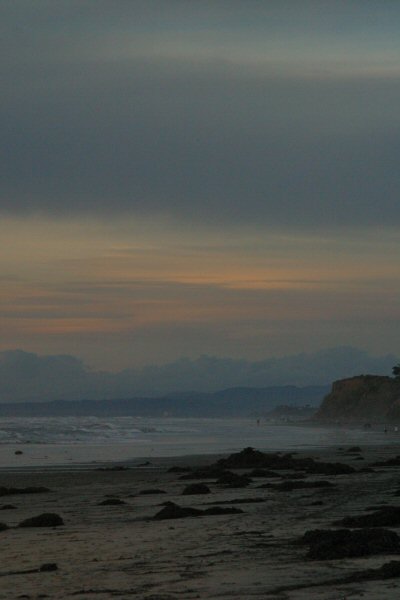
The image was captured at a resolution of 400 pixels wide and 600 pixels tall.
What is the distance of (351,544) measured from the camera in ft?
47.1

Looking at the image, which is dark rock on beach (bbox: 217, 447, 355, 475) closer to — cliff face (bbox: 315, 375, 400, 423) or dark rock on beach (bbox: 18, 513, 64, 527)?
dark rock on beach (bbox: 18, 513, 64, 527)

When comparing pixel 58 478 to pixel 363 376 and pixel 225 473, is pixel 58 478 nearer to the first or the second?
pixel 225 473

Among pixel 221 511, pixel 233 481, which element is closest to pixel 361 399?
pixel 233 481

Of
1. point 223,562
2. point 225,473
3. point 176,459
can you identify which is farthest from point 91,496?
point 176,459

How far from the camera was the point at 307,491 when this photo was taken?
87.4 feet

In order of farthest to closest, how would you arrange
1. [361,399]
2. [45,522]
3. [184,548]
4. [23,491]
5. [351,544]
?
[361,399] → [23,491] → [45,522] → [184,548] → [351,544]

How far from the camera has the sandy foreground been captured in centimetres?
1205

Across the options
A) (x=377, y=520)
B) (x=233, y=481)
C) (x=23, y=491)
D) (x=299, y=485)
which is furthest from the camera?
(x=233, y=481)

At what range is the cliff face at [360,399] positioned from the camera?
6698 inches

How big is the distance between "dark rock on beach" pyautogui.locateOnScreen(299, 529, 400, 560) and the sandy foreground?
0.21 m

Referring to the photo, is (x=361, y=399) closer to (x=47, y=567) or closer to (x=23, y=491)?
(x=23, y=491)

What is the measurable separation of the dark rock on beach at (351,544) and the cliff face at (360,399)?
148 metres

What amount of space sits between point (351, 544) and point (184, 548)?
2.64m

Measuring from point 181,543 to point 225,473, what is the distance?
17.5 metres
